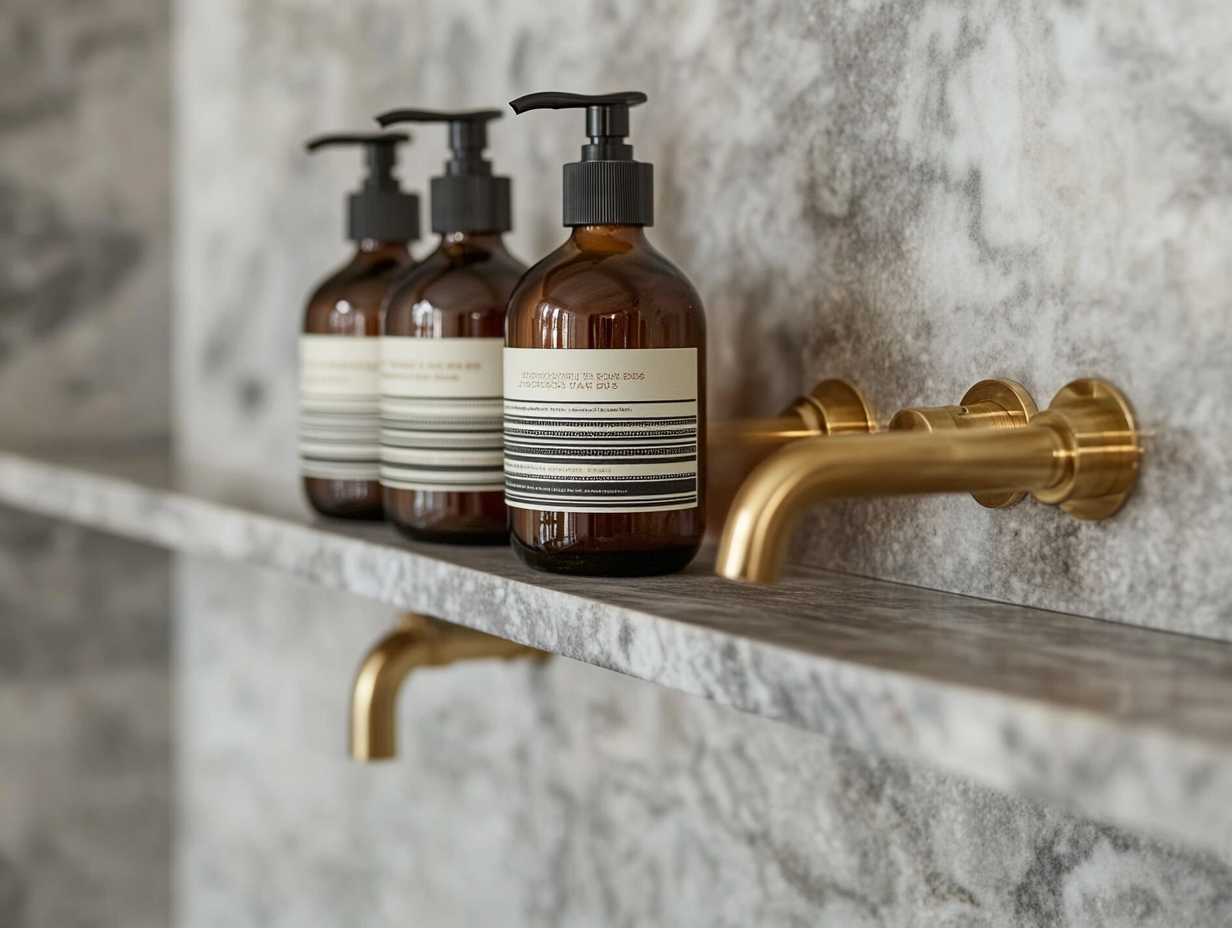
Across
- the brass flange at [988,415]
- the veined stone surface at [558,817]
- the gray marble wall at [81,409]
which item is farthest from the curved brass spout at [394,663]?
the gray marble wall at [81,409]

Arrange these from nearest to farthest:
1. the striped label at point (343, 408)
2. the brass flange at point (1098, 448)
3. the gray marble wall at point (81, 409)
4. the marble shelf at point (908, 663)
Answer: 1. the marble shelf at point (908, 663)
2. the brass flange at point (1098, 448)
3. the striped label at point (343, 408)
4. the gray marble wall at point (81, 409)

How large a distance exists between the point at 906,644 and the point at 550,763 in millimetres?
386

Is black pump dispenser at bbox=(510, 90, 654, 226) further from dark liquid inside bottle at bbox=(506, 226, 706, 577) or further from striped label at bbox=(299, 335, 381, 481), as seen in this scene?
striped label at bbox=(299, 335, 381, 481)

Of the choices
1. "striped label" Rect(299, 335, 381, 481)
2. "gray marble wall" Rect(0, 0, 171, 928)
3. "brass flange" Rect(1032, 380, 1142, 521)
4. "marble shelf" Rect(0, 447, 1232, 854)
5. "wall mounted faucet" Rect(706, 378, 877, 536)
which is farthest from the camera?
"gray marble wall" Rect(0, 0, 171, 928)

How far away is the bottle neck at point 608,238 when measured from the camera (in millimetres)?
489

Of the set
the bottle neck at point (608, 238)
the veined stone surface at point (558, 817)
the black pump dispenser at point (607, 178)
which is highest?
the black pump dispenser at point (607, 178)

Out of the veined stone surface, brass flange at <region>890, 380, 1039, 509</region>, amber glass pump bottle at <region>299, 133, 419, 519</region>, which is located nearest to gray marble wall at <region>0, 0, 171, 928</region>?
the veined stone surface

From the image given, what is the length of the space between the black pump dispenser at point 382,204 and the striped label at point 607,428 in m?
0.21

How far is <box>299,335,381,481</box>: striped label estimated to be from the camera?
63 centimetres

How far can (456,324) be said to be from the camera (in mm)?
548

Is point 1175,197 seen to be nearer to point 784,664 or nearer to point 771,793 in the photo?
point 784,664

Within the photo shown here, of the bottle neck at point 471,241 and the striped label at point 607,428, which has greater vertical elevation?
the bottle neck at point 471,241

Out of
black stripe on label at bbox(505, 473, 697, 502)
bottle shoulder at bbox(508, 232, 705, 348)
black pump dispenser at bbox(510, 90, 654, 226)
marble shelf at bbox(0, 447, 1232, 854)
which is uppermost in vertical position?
black pump dispenser at bbox(510, 90, 654, 226)

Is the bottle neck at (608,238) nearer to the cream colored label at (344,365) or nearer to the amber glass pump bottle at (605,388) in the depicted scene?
the amber glass pump bottle at (605,388)
